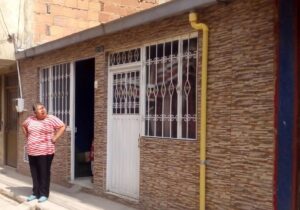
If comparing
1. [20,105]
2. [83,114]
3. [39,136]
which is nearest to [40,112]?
[39,136]

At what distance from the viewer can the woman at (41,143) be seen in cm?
833

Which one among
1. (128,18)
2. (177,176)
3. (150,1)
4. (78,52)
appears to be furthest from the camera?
(150,1)

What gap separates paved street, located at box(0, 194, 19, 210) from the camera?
28.2 ft

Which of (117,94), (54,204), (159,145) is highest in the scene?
(117,94)

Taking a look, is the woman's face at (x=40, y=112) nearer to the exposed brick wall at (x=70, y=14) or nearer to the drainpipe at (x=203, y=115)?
the drainpipe at (x=203, y=115)

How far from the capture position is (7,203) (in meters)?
9.00

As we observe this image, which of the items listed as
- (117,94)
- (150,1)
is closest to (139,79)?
(117,94)

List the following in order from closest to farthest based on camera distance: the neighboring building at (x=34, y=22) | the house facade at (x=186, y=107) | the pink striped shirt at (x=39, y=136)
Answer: the house facade at (x=186, y=107) → the pink striped shirt at (x=39, y=136) → the neighboring building at (x=34, y=22)

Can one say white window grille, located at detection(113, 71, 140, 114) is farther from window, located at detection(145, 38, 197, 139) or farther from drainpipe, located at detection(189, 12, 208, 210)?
drainpipe, located at detection(189, 12, 208, 210)

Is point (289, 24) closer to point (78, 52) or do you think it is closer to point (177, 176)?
point (177, 176)

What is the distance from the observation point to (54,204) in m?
8.20

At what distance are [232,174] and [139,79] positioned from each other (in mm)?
2623

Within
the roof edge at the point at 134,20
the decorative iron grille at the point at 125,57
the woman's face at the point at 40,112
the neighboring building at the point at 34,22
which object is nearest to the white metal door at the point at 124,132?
the decorative iron grille at the point at 125,57

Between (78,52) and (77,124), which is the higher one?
(78,52)
